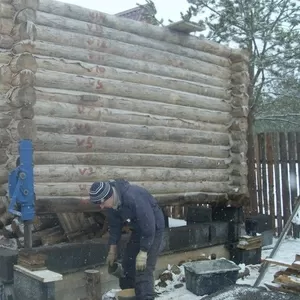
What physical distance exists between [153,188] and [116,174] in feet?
2.81

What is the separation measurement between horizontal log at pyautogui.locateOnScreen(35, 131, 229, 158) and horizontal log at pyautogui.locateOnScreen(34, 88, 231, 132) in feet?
0.99

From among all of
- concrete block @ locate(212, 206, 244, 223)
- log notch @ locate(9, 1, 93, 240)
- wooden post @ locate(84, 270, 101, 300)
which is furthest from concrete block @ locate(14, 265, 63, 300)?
concrete block @ locate(212, 206, 244, 223)

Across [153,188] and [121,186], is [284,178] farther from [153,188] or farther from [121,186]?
[121,186]

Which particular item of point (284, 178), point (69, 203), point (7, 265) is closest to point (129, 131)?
point (69, 203)

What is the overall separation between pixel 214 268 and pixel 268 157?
490cm

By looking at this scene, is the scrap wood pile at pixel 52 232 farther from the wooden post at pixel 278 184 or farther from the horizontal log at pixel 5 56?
the wooden post at pixel 278 184

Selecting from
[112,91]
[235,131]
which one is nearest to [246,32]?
[235,131]

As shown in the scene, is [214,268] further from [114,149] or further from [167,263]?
[114,149]

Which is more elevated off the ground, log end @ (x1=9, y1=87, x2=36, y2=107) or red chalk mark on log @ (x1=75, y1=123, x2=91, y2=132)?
log end @ (x1=9, y1=87, x2=36, y2=107)

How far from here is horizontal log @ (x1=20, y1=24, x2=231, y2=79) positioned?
6.39m

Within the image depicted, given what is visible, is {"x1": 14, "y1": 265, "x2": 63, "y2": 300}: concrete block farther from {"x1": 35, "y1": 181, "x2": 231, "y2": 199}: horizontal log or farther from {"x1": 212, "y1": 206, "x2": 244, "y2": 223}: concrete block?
{"x1": 212, "y1": 206, "x2": 244, "y2": 223}: concrete block

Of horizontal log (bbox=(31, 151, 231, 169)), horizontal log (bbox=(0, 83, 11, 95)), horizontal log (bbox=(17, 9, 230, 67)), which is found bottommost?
horizontal log (bbox=(31, 151, 231, 169))

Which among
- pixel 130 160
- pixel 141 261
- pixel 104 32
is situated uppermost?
pixel 104 32

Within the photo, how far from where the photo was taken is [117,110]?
283 inches
